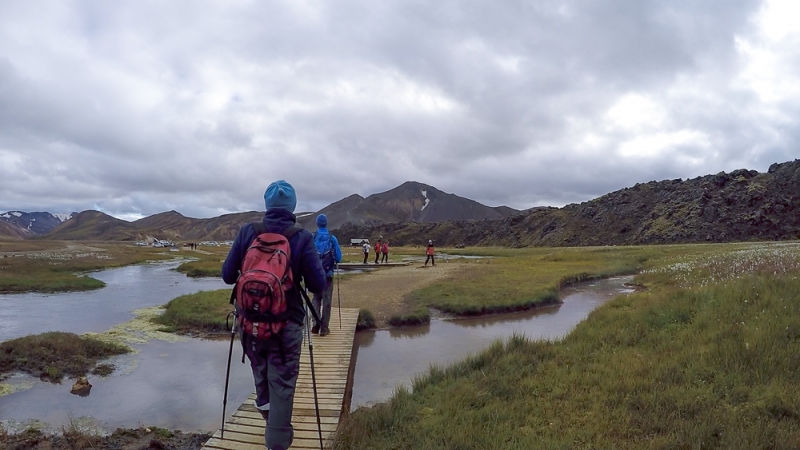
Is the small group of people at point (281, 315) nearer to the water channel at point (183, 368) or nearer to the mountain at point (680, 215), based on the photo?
the water channel at point (183, 368)

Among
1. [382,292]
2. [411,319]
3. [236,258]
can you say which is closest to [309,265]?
[236,258]

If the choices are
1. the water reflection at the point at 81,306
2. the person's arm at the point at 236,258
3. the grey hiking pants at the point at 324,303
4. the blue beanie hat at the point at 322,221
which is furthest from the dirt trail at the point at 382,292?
the water reflection at the point at 81,306

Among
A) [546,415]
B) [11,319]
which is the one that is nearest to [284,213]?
[546,415]

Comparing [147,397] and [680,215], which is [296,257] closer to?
[147,397]

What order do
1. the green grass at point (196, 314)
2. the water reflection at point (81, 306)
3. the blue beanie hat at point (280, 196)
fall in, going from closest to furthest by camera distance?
the blue beanie hat at point (280, 196) < the green grass at point (196, 314) < the water reflection at point (81, 306)

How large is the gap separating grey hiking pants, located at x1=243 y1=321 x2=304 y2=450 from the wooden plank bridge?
4.48ft

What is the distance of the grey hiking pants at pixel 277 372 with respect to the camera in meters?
4.62

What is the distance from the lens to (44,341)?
12.3 meters

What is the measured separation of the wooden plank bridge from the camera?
6.31 m

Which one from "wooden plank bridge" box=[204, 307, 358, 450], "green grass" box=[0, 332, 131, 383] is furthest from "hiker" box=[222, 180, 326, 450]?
"green grass" box=[0, 332, 131, 383]

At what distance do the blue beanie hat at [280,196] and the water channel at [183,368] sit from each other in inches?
201

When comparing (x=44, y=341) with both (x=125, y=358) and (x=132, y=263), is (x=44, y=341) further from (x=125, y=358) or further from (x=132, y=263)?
(x=132, y=263)

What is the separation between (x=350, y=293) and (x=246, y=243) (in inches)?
693

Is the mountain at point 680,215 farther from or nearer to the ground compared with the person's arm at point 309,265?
farther from the ground
